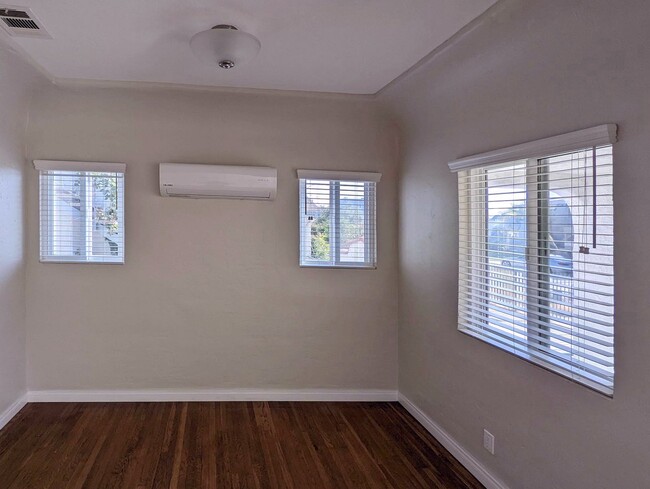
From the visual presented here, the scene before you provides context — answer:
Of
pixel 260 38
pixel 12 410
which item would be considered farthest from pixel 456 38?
pixel 12 410

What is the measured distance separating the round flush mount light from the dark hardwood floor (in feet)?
7.71

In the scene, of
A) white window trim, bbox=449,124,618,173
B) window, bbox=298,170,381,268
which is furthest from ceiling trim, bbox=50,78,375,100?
white window trim, bbox=449,124,618,173

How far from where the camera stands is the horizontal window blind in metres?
1.86

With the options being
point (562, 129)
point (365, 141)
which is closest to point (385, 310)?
point (365, 141)

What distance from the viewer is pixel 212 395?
3781 mm

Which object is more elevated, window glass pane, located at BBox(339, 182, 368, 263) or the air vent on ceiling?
the air vent on ceiling

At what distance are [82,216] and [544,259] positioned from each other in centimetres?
331

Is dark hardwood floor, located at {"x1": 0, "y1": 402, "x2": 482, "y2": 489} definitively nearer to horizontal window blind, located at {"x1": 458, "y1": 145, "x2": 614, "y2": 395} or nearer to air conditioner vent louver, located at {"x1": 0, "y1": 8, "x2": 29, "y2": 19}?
horizontal window blind, located at {"x1": 458, "y1": 145, "x2": 614, "y2": 395}

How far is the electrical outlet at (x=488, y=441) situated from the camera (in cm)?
254

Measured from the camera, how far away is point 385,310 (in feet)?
13.0

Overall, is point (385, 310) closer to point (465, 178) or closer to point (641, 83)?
point (465, 178)

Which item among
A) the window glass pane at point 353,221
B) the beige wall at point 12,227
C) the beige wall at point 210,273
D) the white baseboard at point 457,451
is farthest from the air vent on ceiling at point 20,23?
the white baseboard at point 457,451

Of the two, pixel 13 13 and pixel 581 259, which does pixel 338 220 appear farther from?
pixel 13 13

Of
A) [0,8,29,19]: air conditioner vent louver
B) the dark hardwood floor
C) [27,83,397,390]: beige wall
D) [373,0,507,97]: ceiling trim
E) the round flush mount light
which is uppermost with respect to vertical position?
[0,8,29,19]: air conditioner vent louver
